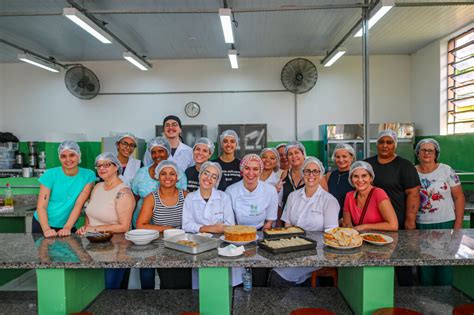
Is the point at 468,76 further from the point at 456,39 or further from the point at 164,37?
the point at 164,37

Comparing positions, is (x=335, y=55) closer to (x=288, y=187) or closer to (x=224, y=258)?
(x=288, y=187)

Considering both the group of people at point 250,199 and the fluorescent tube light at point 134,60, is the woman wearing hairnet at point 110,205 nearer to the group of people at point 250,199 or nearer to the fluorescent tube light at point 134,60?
the group of people at point 250,199

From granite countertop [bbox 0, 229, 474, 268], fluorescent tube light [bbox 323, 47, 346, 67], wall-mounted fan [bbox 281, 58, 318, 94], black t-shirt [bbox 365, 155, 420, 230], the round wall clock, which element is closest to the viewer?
granite countertop [bbox 0, 229, 474, 268]

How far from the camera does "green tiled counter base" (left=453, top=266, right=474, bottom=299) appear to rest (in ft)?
7.13

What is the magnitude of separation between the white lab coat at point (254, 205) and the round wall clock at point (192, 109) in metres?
5.51

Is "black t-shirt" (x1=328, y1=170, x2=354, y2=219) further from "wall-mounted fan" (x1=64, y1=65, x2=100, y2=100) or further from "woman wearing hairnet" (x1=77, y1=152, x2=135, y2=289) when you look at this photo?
"wall-mounted fan" (x1=64, y1=65, x2=100, y2=100)

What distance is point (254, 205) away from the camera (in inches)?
108

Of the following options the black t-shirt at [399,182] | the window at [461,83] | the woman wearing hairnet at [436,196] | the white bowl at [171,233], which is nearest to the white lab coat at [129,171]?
the white bowl at [171,233]

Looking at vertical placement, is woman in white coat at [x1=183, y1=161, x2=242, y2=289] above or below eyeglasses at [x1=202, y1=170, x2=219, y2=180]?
below

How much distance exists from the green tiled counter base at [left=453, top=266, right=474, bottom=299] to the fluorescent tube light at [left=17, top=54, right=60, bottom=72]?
7.23m

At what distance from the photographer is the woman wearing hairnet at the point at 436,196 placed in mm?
3051

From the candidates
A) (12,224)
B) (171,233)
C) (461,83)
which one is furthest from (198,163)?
(461,83)

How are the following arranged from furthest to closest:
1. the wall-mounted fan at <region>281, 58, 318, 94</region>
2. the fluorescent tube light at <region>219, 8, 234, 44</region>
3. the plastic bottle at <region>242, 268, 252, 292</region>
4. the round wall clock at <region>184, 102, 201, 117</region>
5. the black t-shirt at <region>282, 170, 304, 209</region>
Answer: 1. the round wall clock at <region>184, 102, 201, 117</region>
2. the wall-mounted fan at <region>281, 58, 318, 94</region>
3. the fluorescent tube light at <region>219, 8, 234, 44</region>
4. the black t-shirt at <region>282, 170, 304, 209</region>
5. the plastic bottle at <region>242, 268, 252, 292</region>

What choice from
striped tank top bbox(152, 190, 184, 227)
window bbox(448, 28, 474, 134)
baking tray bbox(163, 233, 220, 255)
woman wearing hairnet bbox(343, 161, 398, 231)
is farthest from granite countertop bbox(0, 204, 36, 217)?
window bbox(448, 28, 474, 134)
